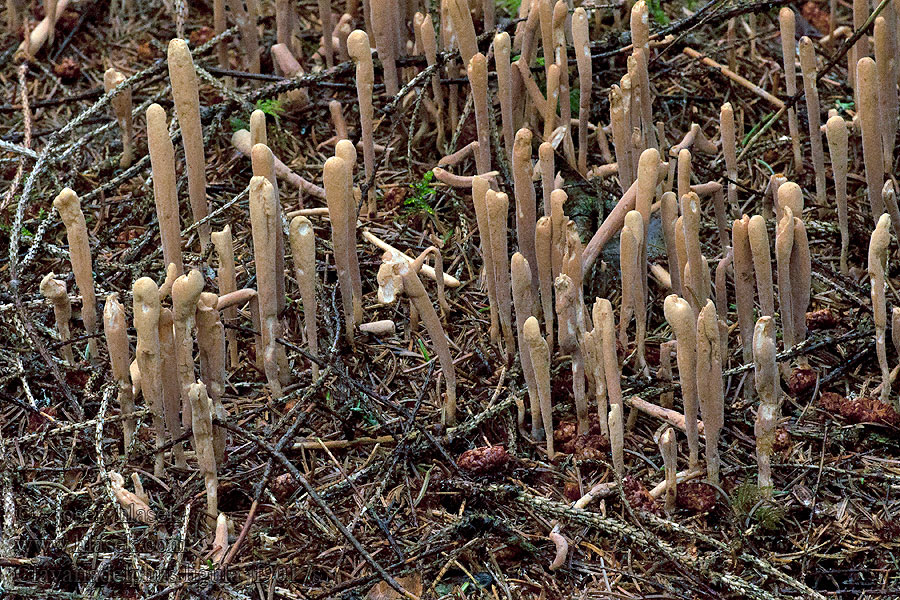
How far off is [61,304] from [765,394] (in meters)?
1.69

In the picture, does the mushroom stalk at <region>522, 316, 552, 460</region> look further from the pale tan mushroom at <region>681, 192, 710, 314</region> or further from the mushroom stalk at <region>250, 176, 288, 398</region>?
the mushroom stalk at <region>250, 176, 288, 398</region>

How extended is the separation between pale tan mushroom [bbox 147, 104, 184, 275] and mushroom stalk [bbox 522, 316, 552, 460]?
36.0 inches

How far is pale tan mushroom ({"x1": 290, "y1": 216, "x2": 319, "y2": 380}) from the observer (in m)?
2.23

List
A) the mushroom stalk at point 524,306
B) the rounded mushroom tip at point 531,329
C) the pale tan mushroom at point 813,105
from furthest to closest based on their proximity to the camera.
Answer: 1. the pale tan mushroom at point 813,105
2. the mushroom stalk at point 524,306
3. the rounded mushroom tip at point 531,329

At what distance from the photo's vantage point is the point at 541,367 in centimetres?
214

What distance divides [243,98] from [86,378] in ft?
3.88

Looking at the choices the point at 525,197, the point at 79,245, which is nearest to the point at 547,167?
the point at 525,197

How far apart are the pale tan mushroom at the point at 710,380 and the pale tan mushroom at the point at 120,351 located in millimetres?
1245

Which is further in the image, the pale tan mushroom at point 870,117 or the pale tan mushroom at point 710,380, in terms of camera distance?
the pale tan mushroom at point 870,117

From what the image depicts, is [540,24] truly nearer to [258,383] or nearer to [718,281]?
[718,281]

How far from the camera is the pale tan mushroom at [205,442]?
1.96 meters

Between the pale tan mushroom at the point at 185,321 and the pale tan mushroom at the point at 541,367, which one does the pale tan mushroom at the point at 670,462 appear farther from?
the pale tan mushroom at the point at 185,321

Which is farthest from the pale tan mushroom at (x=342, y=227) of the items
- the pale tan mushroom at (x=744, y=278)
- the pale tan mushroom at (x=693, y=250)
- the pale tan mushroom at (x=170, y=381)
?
the pale tan mushroom at (x=744, y=278)

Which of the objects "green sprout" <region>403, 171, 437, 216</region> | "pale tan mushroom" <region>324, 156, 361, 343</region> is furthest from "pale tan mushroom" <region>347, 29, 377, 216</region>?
"pale tan mushroom" <region>324, 156, 361, 343</region>
